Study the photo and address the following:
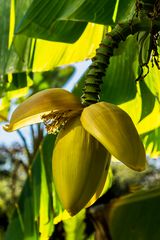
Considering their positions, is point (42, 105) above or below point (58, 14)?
below

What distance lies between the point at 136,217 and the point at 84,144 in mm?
540

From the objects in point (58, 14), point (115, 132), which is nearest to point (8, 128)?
point (115, 132)

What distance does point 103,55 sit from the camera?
2.65ft

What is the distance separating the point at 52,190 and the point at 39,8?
1.93ft

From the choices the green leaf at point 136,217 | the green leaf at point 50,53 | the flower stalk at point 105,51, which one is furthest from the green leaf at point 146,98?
the flower stalk at point 105,51

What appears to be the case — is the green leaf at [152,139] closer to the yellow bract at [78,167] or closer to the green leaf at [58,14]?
the green leaf at [58,14]

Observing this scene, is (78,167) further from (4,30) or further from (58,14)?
(4,30)

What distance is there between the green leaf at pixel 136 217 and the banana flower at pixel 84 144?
42 centimetres

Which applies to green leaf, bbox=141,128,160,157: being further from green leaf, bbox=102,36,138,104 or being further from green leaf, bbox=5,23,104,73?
A: green leaf, bbox=5,23,104,73

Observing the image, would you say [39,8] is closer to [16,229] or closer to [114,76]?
[114,76]

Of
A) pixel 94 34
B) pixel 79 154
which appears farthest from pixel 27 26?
pixel 94 34

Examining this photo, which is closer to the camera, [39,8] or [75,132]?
[75,132]

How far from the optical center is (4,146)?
19.1 feet

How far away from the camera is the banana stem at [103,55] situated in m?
0.78
